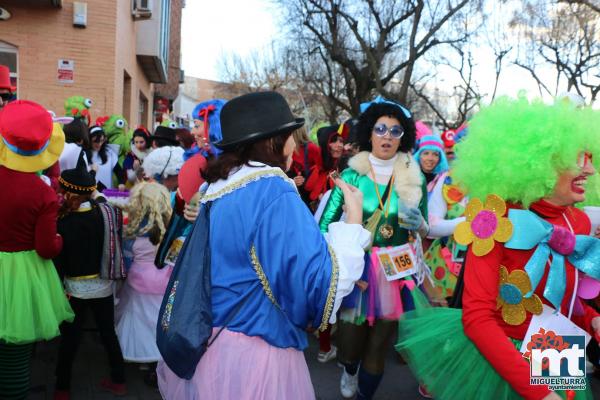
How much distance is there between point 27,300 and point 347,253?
2421mm

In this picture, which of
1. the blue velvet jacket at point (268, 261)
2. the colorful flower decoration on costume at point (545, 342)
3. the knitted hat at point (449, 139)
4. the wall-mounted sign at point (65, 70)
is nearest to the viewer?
the blue velvet jacket at point (268, 261)

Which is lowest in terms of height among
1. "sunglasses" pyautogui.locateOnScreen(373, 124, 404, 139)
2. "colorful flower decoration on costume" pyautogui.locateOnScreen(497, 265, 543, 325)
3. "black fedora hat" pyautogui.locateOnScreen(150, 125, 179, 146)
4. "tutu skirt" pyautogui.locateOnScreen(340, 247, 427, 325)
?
"tutu skirt" pyautogui.locateOnScreen(340, 247, 427, 325)

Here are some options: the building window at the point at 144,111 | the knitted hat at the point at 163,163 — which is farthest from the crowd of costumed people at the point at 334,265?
the building window at the point at 144,111

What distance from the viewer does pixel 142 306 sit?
14.7ft

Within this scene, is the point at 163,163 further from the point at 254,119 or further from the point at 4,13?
the point at 4,13

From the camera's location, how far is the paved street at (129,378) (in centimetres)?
418

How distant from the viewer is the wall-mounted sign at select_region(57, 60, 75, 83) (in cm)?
1086

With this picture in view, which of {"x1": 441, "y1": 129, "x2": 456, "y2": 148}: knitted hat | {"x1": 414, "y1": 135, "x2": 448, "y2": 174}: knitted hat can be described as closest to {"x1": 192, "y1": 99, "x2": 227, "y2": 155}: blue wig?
{"x1": 414, "y1": 135, "x2": 448, "y2": 174}: knitted hat

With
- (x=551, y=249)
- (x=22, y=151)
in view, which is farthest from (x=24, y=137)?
(x=551, y=249)

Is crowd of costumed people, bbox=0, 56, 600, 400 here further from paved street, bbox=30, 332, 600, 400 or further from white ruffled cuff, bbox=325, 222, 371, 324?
paved street, bbox=30, 332, 600, 400

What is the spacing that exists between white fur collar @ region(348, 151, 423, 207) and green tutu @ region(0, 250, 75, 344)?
88.8 inches

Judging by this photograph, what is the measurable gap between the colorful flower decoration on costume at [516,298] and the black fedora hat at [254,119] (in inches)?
42.9

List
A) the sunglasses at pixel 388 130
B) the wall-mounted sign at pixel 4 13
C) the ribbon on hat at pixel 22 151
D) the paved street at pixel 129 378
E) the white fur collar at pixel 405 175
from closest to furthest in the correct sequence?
the ribbon on hat at pixel 22 151
the white fur collar at pixel 405 175
the sunglasses at pixel 388 130
the paved street at pixel 129 378
the wall-mounted sign at pixel 4 13

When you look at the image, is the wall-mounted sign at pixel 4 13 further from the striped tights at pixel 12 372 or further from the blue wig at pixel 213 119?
the striped tights at pixel 12 372
